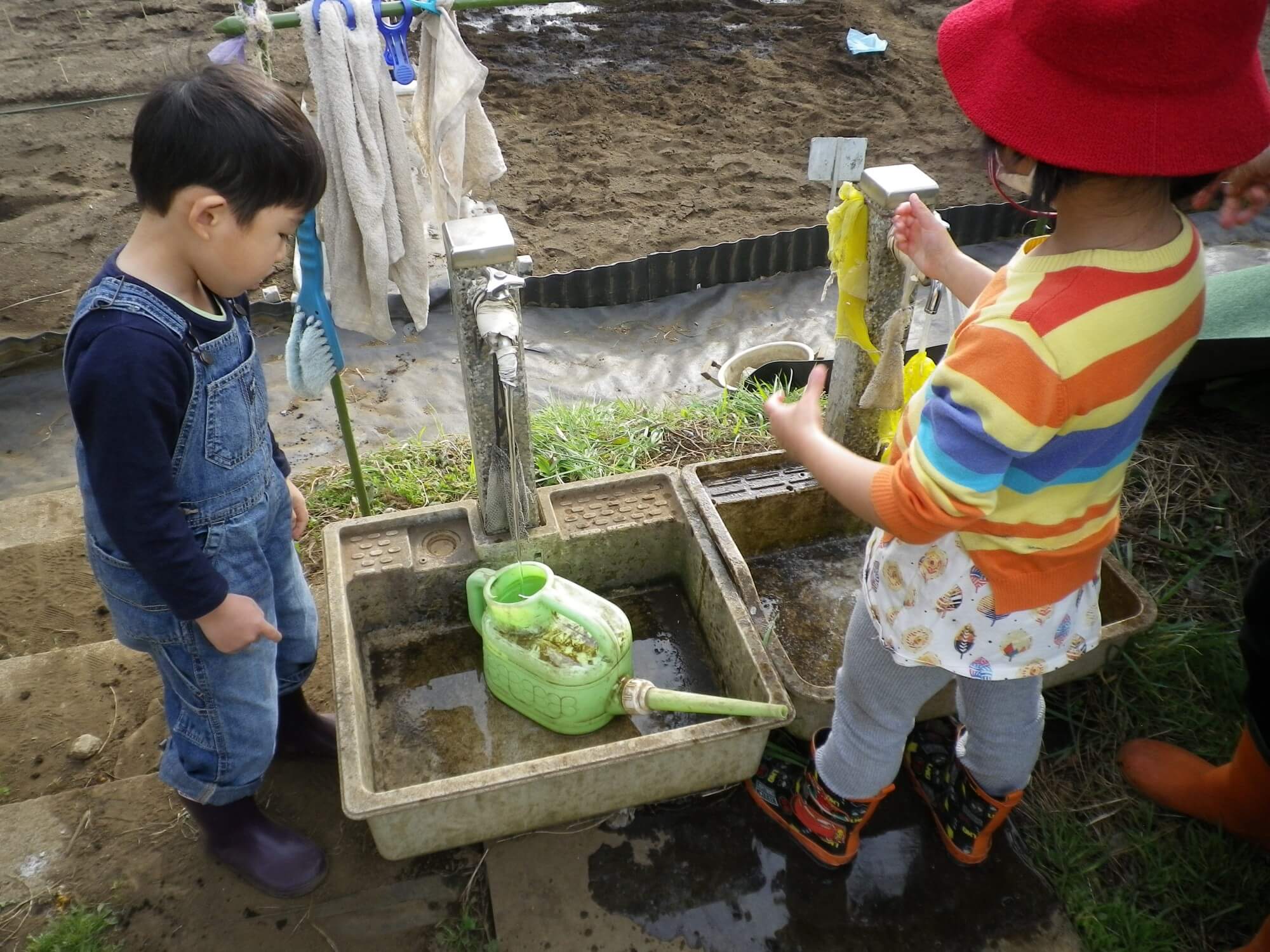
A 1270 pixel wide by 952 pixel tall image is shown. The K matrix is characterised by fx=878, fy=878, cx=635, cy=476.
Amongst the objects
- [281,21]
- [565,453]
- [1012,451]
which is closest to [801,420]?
[1012,451]

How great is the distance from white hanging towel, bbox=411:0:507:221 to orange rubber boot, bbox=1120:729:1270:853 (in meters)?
2.21

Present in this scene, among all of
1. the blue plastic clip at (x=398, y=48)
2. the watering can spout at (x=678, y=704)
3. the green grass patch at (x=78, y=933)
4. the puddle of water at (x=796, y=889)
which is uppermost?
the blue plastic clip at (x=398, y=48)

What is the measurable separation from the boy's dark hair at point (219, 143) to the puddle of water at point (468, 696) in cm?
129

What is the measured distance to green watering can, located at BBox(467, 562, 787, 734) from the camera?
202 cm

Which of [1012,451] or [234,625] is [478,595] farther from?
[1012,451]

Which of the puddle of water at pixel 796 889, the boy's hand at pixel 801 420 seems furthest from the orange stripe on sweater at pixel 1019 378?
the puddle of water at pixel 796 889

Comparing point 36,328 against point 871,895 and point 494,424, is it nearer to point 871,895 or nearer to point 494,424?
point 494,424

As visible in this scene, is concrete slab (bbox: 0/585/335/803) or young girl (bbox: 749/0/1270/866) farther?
concrete slab (bbox: 0/585/335/803)

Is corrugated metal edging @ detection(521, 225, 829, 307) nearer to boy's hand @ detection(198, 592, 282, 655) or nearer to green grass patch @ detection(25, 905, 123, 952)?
boy's hand @ detection(198, 592, 282, 655)

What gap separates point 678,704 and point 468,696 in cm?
64

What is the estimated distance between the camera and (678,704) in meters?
1.95

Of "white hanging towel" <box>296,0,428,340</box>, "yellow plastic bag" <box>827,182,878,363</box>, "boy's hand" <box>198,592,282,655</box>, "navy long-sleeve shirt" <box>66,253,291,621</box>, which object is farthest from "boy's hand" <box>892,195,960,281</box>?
"boy's hand" <box>198,592,282,655</box>

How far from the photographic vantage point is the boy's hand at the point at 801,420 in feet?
4.86

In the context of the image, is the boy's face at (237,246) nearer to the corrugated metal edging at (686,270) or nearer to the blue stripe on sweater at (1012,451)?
the blue stripe on sweater at (1012,451)
